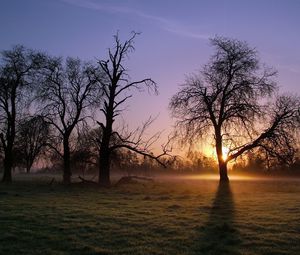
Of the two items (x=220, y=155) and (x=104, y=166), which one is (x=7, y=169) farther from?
(x=220, y=155)

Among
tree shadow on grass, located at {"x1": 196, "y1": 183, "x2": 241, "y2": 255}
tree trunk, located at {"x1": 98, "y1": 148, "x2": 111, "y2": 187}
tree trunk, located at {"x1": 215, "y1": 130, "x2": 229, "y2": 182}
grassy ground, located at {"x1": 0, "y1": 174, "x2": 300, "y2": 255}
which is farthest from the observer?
tree trunk, located at {"x1": 98, "y1": 148, "x2": 111, "y2": 187}

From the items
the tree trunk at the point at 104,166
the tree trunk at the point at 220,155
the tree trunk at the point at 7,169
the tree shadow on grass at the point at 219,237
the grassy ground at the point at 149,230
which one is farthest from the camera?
the tree trunk at the point at 7,169

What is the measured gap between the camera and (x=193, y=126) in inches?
1353

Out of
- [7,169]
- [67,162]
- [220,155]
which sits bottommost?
[7,169]

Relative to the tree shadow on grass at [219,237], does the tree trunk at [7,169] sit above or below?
above

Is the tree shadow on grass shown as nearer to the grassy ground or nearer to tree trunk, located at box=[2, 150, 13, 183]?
the grassy ground

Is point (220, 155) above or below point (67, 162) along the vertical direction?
above

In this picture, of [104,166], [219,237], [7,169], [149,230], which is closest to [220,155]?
[104,166]

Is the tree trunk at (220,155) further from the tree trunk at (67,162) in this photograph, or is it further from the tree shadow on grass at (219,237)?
the tree shadow on grass at (219,237)

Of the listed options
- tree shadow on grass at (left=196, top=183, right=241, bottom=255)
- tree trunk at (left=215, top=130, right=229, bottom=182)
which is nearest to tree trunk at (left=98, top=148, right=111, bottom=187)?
tree trunk at (left=215, top=130, right=229, bottom=182)

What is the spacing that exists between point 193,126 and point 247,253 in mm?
24753

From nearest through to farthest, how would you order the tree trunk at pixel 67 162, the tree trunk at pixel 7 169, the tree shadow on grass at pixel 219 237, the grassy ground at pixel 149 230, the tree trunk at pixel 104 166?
1. the tree shadow on grass at pixel 219 237
2. the grassy ground at pixel 149 230
3. the tree trunk at pixel 104 166
4. the tree trunk at pixel 67 162
5. the tree trunk at pixel 7 169

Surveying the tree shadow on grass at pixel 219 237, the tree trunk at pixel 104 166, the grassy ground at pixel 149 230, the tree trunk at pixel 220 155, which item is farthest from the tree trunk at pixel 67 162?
the tree shadow on grass at pixel 219 237

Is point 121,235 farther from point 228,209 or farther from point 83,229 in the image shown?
point 228,209
